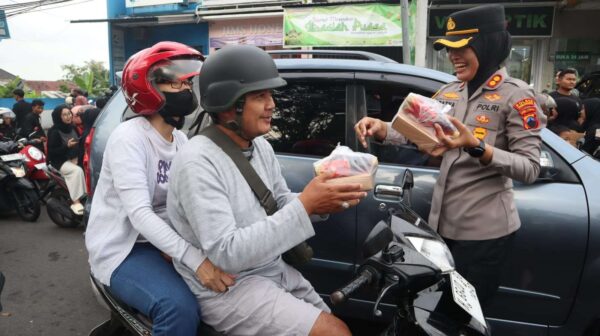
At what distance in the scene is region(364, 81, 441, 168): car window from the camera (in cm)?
272

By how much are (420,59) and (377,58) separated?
483 centimetres

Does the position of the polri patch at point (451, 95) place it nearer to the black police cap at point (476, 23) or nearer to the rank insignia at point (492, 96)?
the rank insignia at point (492, 96)

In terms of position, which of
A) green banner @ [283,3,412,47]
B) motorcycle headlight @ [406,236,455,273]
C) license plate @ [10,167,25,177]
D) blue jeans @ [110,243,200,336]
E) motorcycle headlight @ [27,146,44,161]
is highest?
green banner @ [283,3,412,47]

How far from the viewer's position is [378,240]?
1.43m

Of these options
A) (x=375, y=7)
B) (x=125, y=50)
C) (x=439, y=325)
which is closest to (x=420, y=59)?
(x=375, y=7)

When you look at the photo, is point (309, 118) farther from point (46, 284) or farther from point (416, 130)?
point (46, 284)

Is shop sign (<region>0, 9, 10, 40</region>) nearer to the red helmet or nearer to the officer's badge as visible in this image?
the red helmet

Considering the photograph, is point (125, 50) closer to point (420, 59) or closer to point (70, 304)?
point (420, 59)

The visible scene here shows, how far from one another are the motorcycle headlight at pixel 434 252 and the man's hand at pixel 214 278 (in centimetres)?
61

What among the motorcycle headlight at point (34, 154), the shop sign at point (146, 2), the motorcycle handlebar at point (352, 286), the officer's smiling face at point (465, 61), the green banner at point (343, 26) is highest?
the shop sign at point (146, 2)

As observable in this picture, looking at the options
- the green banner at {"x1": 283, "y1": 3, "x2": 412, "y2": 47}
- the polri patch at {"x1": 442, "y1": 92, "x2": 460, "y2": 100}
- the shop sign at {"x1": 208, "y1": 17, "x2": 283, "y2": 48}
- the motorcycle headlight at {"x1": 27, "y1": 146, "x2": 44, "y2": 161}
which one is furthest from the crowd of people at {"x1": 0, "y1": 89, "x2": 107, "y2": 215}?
the shop sign at {"x1": 208, "y1": 17, "x2": 283, "y2": 48}

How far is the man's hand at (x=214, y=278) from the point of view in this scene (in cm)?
151

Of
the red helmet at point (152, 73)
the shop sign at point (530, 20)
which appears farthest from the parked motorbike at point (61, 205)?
the shop sign at point (530, 20)

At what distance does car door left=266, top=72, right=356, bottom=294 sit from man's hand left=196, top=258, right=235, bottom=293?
1.22 metres
